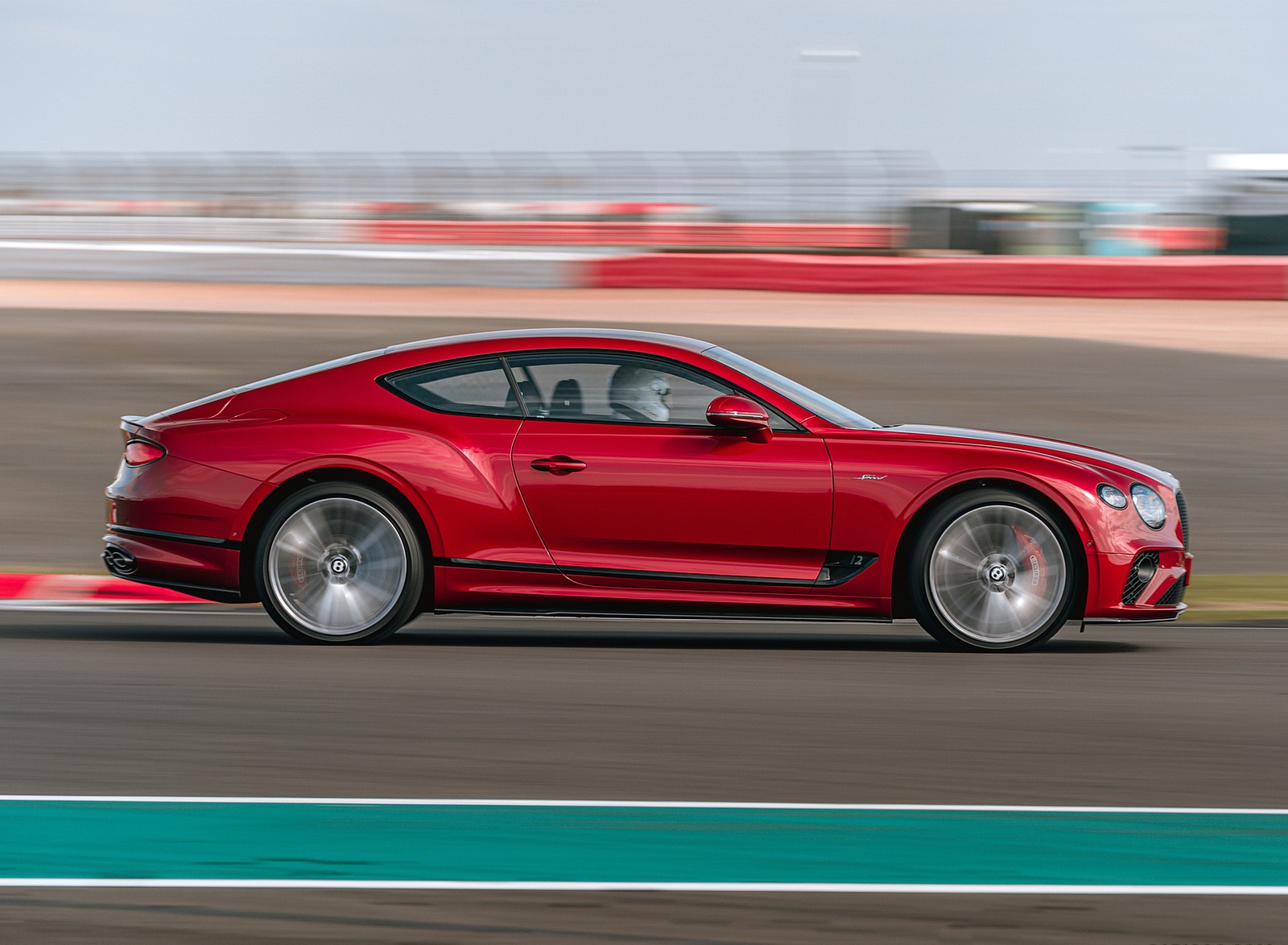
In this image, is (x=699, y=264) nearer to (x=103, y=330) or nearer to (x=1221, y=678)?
(x=103, y=330)

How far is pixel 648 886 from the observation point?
13.4ft

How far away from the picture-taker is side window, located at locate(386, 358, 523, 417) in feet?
24.5

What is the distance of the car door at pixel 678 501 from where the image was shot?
722 cm

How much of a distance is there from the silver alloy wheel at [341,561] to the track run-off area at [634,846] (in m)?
2.57

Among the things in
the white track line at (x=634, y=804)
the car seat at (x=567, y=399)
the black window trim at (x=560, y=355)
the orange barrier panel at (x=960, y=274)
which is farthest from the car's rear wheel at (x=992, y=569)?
the orange barrier panel at (x=960, y=274)

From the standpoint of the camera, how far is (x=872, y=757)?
5.41m

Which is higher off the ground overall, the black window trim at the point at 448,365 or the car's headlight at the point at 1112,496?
the black window trim at the point at 448,365

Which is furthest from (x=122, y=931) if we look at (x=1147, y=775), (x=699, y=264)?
(x=699, y=264)

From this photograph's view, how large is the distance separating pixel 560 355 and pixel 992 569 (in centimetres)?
202

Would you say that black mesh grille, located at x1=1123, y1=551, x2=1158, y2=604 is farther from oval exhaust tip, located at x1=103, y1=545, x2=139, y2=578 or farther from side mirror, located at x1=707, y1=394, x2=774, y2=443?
oval exhaust tip, located at x1=103, y1=545, x2=139, y2=578

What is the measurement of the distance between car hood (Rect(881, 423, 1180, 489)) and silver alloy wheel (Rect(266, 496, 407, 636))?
7.20 feet

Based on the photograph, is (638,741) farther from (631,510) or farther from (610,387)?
(610,387)

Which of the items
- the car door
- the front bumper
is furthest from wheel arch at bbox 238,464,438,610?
the front bumper

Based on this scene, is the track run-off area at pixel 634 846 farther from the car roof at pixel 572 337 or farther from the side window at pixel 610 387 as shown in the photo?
the car roof at pixel 572 337
